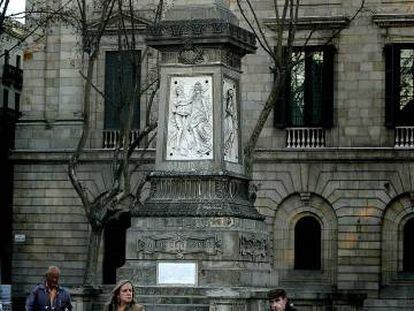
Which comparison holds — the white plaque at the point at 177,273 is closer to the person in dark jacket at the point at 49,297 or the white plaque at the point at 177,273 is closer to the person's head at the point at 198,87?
the person's head at the point at 198,87

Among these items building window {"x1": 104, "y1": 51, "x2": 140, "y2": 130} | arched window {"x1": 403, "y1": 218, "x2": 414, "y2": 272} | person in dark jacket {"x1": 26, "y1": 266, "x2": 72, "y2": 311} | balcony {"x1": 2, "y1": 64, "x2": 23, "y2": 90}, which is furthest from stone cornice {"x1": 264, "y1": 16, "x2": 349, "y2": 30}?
person in dark jacket {"x1": 26, "y1": 266, "x2": 72, "y2": 311}

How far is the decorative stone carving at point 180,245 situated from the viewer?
2639 centimetres

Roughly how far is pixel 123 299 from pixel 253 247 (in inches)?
330

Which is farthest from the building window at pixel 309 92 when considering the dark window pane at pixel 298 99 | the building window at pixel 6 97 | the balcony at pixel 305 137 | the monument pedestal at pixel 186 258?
the monument pedestal at pixel 186 258

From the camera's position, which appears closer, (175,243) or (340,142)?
(175,243)

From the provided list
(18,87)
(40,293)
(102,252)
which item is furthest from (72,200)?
(40,293)

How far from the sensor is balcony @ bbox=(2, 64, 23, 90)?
227 feet

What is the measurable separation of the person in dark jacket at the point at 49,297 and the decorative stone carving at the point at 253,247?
414 cm

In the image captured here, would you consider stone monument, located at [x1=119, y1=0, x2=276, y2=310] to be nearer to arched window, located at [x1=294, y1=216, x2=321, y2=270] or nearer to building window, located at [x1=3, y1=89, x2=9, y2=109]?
arched window, located at [x1=294, y1=216, x2=321, y2=270]

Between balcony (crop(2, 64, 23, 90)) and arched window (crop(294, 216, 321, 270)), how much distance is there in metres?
20.3

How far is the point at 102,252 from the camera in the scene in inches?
2132

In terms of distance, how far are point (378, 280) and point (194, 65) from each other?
84.7 feet

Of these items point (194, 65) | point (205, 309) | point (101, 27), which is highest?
point (101, 27)

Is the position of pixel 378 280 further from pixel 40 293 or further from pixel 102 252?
pixel 40 293
